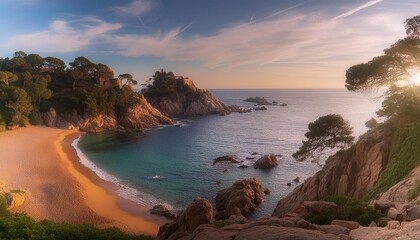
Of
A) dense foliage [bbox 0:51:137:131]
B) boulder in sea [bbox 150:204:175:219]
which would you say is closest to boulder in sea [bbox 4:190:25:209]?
boulder in sea [bbox 150:204:175:219]

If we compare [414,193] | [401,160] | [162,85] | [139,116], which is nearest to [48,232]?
[414,193]

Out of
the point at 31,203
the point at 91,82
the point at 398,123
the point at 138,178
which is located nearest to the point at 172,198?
the point at 138,178

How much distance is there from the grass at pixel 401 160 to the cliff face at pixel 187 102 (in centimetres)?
9425

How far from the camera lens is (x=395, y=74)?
862 inches

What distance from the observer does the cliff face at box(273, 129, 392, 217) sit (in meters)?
20.7

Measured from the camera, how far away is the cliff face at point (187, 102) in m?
110

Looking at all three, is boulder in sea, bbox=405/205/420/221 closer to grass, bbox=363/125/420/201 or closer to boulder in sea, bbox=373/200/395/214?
boulder in sea, bbox=373/200/395/214

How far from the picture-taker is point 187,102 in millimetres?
116812

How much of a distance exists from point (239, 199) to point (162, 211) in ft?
25.3

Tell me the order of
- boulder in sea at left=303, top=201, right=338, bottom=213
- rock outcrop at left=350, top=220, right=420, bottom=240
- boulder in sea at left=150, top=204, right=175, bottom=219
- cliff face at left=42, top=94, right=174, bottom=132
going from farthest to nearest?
cliff face at left=42, top=94, right=174, bottom=132 < boulder in sea at left=150, top=204, right=175, bottom=219 < boulder in sea at left=303, top=201, right=338, bottom=213 < rock outcrop at left=350, top=220, right=420, bottom=240

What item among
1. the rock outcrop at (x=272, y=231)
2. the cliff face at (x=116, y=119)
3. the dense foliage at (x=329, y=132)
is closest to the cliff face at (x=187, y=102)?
the cliff face at (x=116, y=119)

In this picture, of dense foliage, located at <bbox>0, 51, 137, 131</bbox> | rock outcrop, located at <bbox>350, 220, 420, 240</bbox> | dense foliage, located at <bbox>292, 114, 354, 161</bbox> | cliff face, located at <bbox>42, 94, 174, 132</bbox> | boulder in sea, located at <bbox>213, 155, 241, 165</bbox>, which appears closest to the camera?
rock outcrop, located at <bbox>350, 220, 420, 240</bbox>

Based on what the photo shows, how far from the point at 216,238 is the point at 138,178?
3012 cm

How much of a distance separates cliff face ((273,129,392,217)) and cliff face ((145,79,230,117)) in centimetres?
8915
